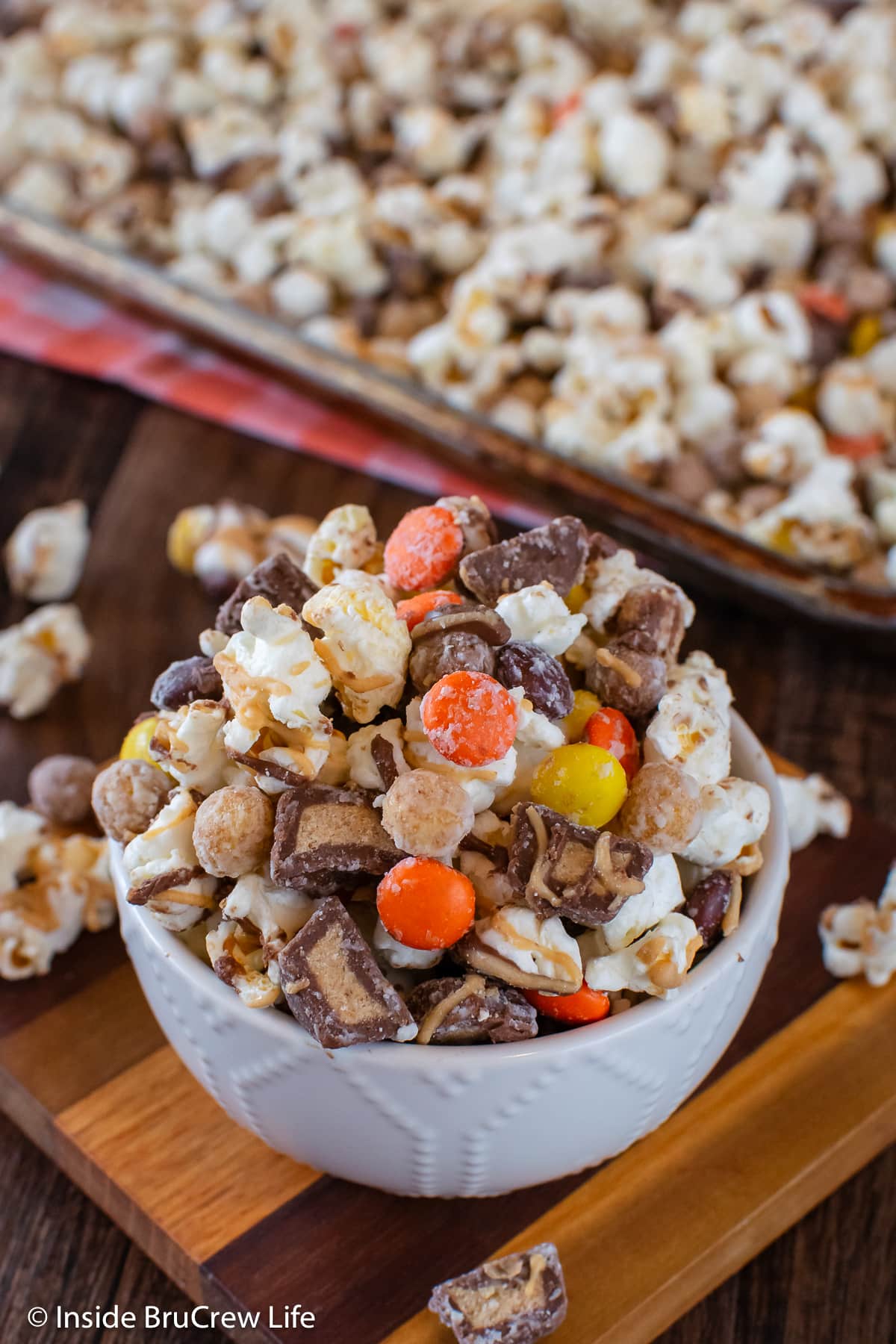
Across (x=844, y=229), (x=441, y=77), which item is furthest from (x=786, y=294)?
(x=441, y=77)

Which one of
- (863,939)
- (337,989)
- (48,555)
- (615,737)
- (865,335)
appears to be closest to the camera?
(337,989)

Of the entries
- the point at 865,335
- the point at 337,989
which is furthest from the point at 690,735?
the point at 865,335

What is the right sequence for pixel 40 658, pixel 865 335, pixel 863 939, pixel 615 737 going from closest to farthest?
pixel 615 737 → pixel 863 939 → pixel 40 658 → pixel 865 335

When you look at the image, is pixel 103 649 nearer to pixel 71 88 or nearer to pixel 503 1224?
pixel 503 1224

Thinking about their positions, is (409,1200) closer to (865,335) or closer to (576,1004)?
(576,1004)

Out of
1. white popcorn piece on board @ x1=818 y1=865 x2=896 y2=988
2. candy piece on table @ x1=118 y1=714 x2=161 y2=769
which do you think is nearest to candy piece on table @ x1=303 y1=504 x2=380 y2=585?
candy piece on table @ x1=118 y1=714 x2=161 y2=769

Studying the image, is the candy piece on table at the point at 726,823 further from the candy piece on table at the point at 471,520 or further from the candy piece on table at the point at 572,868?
the candy piece on table at the point at 471,520
